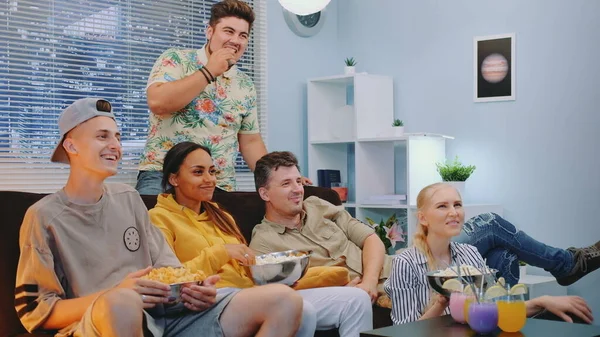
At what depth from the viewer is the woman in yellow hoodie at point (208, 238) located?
116 inches

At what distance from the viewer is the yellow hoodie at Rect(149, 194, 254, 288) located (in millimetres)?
2910

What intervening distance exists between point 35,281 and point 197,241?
2.52 ft

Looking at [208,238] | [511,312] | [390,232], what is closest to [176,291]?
[208,238]

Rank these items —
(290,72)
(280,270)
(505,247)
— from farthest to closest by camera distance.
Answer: (290,72) → (505,247) → (280,270)

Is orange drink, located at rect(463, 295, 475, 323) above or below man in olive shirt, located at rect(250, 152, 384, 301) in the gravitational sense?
below

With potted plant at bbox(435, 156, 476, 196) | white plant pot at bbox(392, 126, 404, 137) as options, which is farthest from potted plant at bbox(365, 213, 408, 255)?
white plant pot at bbox(392, 126, 404, 137)


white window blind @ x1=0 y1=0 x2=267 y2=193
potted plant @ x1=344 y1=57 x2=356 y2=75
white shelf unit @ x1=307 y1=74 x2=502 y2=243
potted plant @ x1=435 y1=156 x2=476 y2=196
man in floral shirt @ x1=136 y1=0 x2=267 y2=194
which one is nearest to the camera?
man in floral shirt @ x1=136 y1=0 x2=267 y2=194

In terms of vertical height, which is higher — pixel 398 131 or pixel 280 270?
pixel 398 131

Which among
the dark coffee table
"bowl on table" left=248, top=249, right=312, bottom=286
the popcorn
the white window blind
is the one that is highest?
the white window blind

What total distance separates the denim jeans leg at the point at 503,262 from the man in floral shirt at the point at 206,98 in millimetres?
1232

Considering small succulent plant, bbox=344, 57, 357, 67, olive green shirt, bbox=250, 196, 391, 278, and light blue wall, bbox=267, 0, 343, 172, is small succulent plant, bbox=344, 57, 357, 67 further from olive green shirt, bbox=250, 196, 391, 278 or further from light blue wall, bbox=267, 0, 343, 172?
olive green shirt, bbox=250, 196, 391, 278

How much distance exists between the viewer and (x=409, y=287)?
115 inches

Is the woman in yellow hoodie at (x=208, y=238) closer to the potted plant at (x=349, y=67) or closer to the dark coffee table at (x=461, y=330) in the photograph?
the dark coffee table at (x=461, y=330)

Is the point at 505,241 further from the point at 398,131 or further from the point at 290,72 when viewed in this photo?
the point at 290,72
